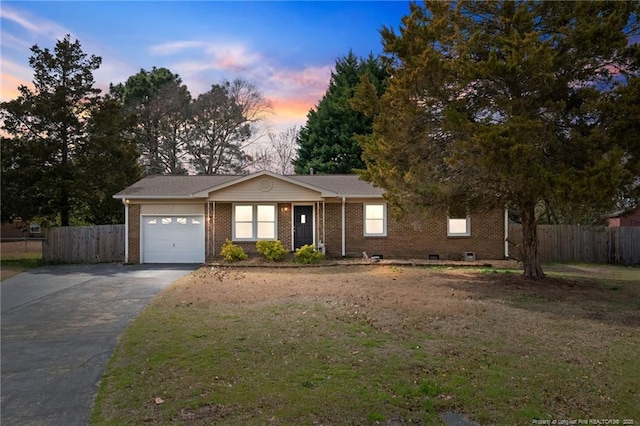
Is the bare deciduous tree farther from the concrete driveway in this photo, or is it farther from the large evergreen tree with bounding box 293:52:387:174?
the concrete driveway

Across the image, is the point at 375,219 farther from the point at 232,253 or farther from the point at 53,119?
the point at 53,119

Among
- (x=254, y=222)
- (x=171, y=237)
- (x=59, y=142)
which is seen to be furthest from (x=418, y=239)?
(x=59, y=142)

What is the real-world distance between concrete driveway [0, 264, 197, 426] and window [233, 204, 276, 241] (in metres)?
3.96

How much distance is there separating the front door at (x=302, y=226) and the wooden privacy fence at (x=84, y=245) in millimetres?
7643

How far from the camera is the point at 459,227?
731 inches

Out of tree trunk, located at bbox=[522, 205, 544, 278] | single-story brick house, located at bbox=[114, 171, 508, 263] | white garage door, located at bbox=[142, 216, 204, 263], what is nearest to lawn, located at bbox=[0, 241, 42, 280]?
single-story brick house, located at bbox=[114, 171, 508, 263]

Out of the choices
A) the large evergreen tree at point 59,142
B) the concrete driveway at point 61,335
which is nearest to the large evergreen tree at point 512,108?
the concrete driveway at point 61,335

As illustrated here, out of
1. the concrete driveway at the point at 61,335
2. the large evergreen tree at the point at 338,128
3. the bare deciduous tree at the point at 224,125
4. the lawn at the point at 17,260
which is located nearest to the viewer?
the concrete driveway at the point at 61,335

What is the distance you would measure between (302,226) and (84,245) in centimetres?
960

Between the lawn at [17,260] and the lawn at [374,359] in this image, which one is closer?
the lawn at [374,359]

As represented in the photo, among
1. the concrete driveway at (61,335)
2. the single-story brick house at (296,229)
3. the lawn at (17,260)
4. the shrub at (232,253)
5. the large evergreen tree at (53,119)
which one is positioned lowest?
the concrete driveway at (61,335)

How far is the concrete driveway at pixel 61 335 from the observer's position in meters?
4.30

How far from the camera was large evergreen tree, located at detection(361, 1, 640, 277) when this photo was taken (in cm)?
928

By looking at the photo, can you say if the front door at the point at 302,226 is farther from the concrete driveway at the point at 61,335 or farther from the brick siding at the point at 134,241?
the brick siding at the point at 134,241
